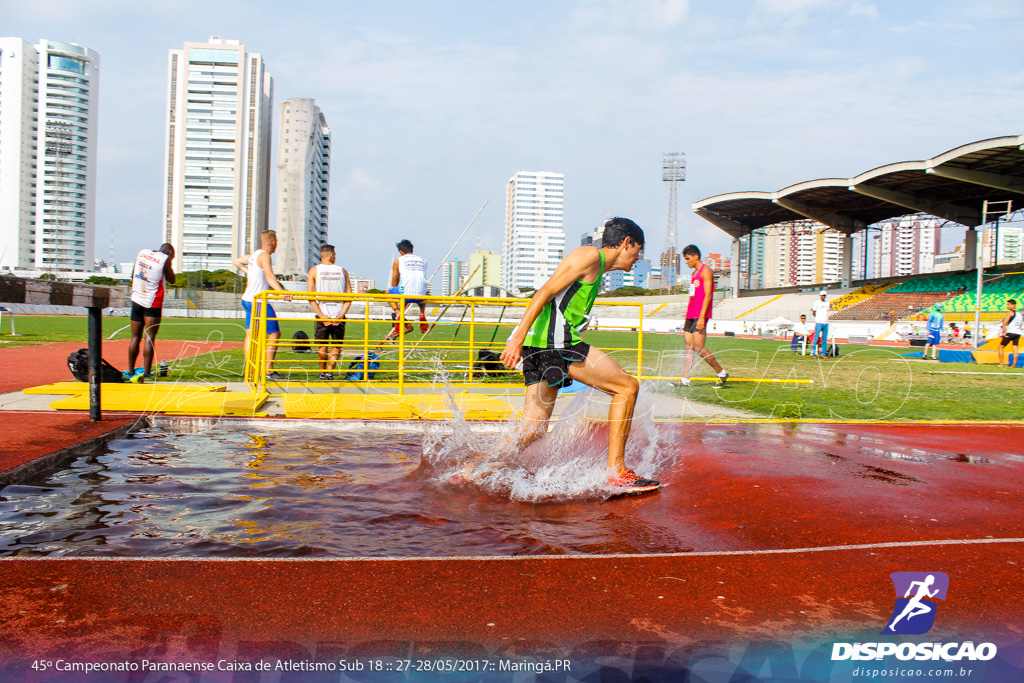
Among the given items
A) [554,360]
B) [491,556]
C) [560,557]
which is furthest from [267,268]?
[560,557]

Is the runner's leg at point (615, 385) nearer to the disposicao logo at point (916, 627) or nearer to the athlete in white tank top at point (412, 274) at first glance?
the disposicao logo at point (916, 627)

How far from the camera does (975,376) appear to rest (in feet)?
48.7

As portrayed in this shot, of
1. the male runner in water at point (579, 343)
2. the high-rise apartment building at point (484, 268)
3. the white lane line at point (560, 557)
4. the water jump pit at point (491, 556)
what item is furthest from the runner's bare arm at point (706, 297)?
the white lane line at point (560, 557)

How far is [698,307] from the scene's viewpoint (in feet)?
33.8

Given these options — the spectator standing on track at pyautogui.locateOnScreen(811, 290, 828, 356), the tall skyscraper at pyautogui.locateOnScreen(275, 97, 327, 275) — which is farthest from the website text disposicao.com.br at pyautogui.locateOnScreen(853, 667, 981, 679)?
the tall skyscraper at pyautogui.locateOnScreen(275, 97, 327, 275)

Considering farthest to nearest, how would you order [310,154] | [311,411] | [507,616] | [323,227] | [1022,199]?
[323,227]
[310,154]
[1022,199]
[311,411]
[507,616]

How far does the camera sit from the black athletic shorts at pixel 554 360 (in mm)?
4297

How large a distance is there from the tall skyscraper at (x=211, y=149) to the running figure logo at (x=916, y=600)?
431 feet

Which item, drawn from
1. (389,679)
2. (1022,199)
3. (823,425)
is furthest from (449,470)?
(1022,199)

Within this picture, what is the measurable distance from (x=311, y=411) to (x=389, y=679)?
17.1ft

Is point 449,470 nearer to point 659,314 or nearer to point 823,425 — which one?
point 823,425

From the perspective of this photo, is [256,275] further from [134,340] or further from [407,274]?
[407,274]

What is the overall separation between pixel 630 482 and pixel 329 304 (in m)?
6.57

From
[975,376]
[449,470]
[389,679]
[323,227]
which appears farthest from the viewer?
[323,227]
